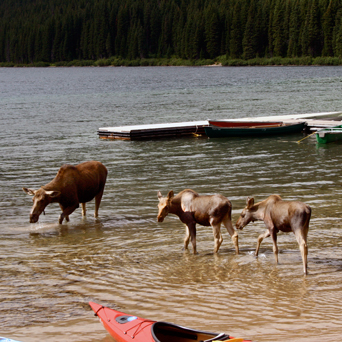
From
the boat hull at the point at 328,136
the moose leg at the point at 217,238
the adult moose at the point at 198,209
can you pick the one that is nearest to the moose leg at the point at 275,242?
the adult moose at the point at 198,209

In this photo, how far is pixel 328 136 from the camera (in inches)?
1145

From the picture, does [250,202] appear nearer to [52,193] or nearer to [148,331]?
[148,331]

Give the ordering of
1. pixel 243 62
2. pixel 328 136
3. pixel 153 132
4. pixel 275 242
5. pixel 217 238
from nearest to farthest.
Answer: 1. pixel 275 242
2. pixel 217 238
3. pixel 328 136
4. pixel 153 132
5. pixel 243 62

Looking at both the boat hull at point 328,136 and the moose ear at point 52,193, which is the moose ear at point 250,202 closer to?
the moose ear at point 52,193

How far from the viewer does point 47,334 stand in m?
8.02

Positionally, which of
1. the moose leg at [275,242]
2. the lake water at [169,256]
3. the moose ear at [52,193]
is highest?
the moose ear at [52,193]

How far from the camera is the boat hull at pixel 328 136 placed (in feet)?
95.1

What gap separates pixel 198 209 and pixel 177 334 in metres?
3.89

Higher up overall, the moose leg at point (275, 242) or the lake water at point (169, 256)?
the moose leg at point (275, 242)

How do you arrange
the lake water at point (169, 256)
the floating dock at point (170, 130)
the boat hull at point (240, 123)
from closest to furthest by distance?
the lake water at point (169, 256) < the floating dock at point (170, 130) < the boat hull at point (240, 123)

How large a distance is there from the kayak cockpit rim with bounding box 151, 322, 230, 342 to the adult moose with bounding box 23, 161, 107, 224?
6848 millimetres

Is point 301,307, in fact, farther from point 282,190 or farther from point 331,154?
point 331,154

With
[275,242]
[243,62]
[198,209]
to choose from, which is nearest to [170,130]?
[198,209]

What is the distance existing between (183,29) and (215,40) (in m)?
22.9
